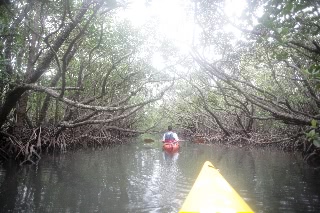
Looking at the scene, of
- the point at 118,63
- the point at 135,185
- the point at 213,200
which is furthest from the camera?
the point at 118,63

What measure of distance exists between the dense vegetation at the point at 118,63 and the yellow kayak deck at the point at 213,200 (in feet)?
3.16

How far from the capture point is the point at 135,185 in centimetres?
579

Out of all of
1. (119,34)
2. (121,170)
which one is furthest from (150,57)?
(121,170)

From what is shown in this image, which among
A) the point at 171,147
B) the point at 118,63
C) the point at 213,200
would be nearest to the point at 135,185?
the point at 213,200

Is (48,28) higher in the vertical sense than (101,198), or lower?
higher

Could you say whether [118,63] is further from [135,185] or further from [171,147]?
[135,185]

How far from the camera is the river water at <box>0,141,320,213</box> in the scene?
444cm

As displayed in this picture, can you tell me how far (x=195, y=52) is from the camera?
243 inches

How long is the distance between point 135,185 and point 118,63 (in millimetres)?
5026

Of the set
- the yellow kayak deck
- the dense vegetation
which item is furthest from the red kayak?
the yellow kayak deck

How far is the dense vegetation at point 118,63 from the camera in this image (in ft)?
14.2

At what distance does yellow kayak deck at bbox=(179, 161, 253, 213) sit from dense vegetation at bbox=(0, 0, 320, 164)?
963 millimetres

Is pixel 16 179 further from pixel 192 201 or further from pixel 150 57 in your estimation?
pixel 150 57

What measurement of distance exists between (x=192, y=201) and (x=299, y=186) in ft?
12.7
